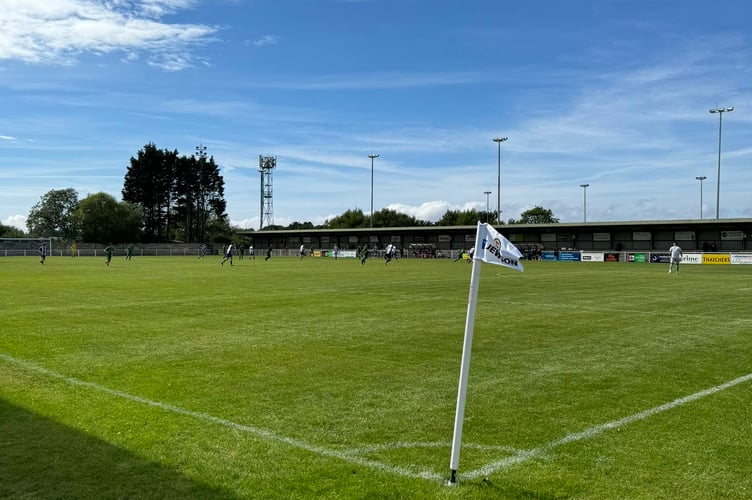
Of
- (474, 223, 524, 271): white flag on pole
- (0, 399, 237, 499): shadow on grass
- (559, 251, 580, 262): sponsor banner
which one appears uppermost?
(474, 223, 524, 271): white flag on pole

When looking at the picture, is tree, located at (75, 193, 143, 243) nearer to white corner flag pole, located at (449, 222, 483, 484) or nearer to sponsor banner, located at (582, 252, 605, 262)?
sponsor banner, located at (582, 252, 605, 262)

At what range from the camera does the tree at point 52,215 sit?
132m

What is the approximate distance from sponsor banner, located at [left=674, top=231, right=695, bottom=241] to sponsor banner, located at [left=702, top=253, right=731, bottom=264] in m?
9.31

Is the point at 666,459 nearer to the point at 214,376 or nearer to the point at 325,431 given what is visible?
the point at 325,431

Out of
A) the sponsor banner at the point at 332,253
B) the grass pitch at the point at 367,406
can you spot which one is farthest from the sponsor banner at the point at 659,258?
the grass pitch at the point at 367,406

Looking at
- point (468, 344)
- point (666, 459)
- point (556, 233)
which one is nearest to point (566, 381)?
point (666, 459)

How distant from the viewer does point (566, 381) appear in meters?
8.22

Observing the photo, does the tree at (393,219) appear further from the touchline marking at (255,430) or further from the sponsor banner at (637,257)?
the touchline marking at (255,430)

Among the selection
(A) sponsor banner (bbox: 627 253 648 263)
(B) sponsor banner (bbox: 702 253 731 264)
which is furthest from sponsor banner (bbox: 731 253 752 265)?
(A) sponsor banner (bbox: 627 253 648 263)

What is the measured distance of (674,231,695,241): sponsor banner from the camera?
62.9 m

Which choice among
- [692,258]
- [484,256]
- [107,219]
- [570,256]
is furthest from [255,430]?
[107,219]

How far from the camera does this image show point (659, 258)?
57219mm

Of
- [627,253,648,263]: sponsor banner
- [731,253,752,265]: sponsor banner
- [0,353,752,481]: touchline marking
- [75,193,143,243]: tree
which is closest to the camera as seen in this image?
[0,353,752,481]: touchline marking

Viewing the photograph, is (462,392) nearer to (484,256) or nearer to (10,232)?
(484,256)
